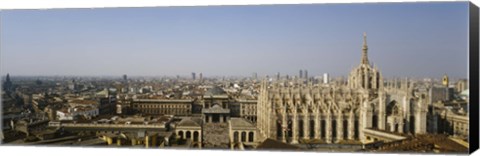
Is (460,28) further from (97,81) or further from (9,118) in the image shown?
(9,118)

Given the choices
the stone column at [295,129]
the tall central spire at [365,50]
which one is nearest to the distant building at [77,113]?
the stone column at [295,129]

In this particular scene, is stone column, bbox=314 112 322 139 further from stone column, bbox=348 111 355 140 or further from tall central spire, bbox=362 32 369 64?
tall central spire, bbox=362 32 369 64

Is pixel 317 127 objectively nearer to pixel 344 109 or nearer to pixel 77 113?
pixel 344 109

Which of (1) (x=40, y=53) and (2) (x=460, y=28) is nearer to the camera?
(2) (x=460, y=28)

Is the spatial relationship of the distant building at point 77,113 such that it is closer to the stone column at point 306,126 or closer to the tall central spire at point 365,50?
the stone column at point 306,126

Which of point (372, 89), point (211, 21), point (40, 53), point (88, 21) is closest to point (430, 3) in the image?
point (372, 89)

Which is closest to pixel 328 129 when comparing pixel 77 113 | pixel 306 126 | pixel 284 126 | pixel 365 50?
pixel 306 126
